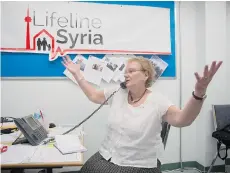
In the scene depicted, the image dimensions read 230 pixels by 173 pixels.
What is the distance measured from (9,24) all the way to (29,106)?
0.88 meters

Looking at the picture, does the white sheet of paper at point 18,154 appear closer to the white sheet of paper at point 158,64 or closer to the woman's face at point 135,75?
the woman's face at point 135,75

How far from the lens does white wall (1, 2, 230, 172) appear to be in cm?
227

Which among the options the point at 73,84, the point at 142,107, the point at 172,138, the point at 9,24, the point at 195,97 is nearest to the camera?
the point at 195,97

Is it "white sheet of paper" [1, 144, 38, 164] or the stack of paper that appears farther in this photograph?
the stack of paper

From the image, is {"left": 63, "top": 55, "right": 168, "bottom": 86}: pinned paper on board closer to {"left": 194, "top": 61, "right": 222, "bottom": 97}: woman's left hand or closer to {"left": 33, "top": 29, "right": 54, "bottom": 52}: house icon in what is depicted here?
{"left": 33, "top": 29, "right": 54, "bottom": 52}: house icon

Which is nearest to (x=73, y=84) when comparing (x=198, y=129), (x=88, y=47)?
(x=88, y=47)

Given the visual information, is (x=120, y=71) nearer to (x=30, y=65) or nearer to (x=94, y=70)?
(x=94, y=70)

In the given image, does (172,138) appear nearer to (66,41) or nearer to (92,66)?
(92,66)

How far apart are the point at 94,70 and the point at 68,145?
3.82ft

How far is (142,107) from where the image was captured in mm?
1417

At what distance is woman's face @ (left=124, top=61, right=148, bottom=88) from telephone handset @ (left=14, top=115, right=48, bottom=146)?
72 cm

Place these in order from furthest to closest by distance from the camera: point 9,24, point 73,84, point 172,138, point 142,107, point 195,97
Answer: point 172,138 < point 73,84 < point 9,24 < point 142,107 < point 195,97

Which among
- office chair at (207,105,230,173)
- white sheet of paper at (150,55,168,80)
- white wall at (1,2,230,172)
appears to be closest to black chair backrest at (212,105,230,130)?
office chair at (207,105,230,173)

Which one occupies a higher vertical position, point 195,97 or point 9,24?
point 9,24
